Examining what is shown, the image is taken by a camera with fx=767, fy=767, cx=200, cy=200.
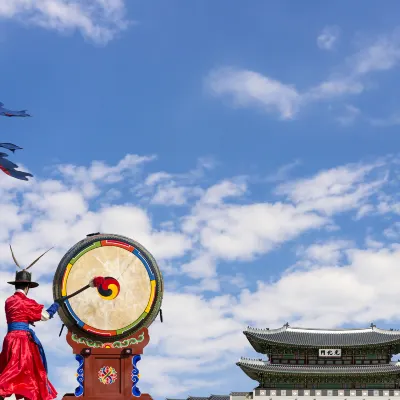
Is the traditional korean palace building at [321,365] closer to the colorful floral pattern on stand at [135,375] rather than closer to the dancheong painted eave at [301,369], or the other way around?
the dancheong painted eave at [301,369]

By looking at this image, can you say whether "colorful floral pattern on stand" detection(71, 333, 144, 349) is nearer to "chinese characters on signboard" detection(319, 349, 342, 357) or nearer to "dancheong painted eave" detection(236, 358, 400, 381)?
"dancheong painted eave" detection(236, 358, 400, 381)

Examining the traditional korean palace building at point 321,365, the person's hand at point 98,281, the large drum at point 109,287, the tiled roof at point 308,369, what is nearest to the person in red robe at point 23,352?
the person's hand at point 98,281

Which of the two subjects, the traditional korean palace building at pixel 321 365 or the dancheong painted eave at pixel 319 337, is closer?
the traditional korean palace building at pixel 321 365

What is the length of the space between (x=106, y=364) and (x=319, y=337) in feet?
104

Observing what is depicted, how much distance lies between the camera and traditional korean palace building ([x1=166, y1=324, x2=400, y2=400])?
4559 centimetres

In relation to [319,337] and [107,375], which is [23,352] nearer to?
[107,375]

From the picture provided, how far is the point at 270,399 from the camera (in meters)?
45.4

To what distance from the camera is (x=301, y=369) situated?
4581 cm

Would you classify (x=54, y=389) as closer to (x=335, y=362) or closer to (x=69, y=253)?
(x=69, y=253)

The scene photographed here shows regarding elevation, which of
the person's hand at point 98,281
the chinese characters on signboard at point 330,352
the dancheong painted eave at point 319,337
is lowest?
the person's hand at point 98,281

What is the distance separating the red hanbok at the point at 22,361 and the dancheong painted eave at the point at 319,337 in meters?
32.4

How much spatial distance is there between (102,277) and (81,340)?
67.0 inches

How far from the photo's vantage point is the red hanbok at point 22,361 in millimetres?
15094

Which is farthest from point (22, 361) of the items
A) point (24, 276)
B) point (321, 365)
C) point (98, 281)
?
point (321, 365)
